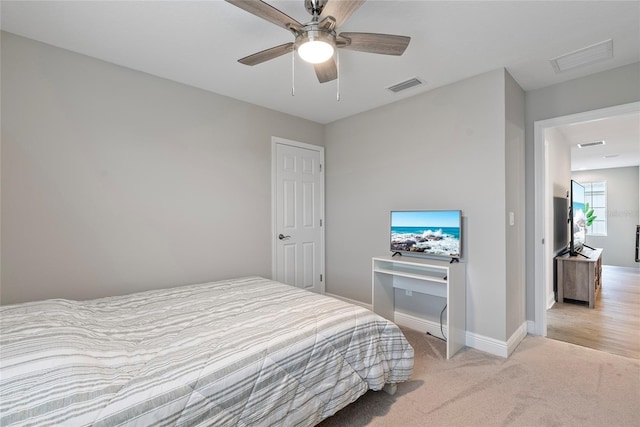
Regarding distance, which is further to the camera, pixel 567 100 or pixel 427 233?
pixel 427 233

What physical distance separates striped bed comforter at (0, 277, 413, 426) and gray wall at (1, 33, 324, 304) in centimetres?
48

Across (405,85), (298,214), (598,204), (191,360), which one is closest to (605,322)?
(405,85)

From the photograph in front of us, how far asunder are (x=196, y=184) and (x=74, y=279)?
1240mm

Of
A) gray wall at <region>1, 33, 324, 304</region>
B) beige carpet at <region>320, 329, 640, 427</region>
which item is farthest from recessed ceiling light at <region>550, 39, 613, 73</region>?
gray wall at <region>1, 33, 324, 304</region>

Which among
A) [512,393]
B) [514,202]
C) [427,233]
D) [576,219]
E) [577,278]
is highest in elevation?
[514,202]

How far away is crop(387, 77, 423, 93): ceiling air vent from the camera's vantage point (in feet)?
9.02

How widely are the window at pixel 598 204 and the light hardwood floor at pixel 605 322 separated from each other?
3016mm

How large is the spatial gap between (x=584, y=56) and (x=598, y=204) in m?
6.75

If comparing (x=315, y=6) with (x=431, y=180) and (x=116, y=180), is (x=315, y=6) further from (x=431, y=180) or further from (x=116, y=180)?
(x=116, y=180)

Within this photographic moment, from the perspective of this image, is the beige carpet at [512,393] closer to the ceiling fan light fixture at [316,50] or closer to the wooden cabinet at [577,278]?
the wooden cabinet at [577,278]

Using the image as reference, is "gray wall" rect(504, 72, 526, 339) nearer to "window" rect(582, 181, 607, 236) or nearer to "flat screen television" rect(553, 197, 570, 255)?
"flat screen television" rect(553, 197, 570, 255)

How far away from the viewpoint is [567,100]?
2.71 meters

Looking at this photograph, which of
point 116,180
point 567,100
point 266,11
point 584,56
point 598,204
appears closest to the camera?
point 266,11

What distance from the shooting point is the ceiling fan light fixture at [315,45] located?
156cm
